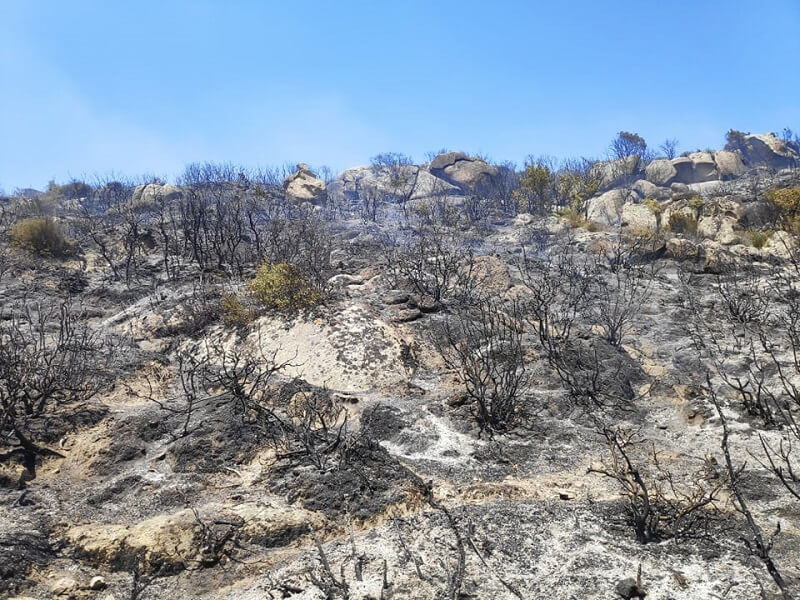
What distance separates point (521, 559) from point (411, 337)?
4.78 meters

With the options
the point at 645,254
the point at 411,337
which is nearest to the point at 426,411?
the point at 411,337

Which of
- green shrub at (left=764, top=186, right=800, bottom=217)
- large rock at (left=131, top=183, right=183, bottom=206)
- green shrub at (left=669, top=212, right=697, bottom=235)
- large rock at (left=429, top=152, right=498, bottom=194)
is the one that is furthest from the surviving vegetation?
large rock at (left=429, top=152, right=498, bottom=194)

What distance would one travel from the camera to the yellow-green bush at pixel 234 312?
816 cm

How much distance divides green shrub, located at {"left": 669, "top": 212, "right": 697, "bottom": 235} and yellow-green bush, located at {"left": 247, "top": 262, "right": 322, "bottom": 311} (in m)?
13.0

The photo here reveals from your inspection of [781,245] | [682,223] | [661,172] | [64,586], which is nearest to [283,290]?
[64,586]

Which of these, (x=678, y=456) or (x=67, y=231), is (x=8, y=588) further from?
(x=67, y=231)

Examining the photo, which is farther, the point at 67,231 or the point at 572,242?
the point at 67,231

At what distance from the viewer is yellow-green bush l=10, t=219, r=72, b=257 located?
1452cm

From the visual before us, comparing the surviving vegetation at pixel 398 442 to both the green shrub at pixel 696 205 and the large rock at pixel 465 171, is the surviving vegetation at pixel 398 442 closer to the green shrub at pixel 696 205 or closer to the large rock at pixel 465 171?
the green shrub at pixel 696 205

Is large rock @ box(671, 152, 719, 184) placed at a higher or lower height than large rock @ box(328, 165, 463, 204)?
lower

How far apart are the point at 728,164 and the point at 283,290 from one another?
4286 cm

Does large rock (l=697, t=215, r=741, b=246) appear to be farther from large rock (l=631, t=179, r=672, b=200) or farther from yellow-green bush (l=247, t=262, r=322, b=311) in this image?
large rock (l=631, t=179, r=672, b=200)

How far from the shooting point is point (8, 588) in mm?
2947

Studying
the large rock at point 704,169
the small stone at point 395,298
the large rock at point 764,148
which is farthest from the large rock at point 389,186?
the small stone at point 395,298
